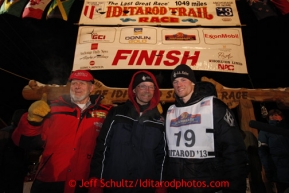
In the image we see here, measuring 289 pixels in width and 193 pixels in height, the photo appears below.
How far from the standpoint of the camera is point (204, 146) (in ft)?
7.41

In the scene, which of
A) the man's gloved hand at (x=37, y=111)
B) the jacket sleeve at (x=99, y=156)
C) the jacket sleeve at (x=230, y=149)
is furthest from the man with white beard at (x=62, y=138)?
the jacket sleeve at (x=230, y=149)

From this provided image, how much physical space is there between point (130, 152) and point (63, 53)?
13.6 metres

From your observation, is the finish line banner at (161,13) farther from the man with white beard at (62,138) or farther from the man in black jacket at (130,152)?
the man in black jacket at (130,152)

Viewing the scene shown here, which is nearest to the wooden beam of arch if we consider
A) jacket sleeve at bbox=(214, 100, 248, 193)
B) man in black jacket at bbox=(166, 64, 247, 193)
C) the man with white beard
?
the man with white beard

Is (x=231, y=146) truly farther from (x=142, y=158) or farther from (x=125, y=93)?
(x=125, y=93)

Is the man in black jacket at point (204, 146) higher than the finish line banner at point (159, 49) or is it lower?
lower

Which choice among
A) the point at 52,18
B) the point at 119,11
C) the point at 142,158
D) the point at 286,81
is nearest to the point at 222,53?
the point at 119,11

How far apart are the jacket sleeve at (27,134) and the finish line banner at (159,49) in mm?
2078

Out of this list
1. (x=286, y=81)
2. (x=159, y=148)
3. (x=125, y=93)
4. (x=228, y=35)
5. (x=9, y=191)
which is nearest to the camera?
(x=159, y=148)

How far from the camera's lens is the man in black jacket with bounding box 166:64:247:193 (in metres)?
2.05

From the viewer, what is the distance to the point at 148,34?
4.71 m

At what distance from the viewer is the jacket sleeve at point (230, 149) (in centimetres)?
198

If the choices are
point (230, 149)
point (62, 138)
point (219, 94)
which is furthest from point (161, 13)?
point (230, 149)

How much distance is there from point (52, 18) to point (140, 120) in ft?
14.5
